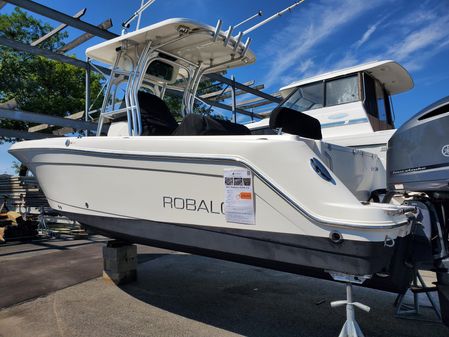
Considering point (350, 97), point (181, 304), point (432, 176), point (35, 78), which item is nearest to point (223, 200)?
point (432, 176)

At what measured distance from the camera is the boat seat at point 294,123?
263cm

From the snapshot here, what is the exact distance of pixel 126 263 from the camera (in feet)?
13.4

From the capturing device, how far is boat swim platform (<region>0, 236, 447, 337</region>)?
2.83m

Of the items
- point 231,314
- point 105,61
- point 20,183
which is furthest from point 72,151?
point 20,183

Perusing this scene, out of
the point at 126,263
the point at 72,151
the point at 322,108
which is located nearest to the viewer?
the point at 72,151

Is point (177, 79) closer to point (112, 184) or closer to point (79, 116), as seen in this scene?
point (112, 184)

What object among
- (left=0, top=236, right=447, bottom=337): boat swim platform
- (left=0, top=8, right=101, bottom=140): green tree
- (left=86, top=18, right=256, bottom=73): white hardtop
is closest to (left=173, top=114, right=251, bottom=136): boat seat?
(left=86, top=18, right=256, bottom=73): white hardtop

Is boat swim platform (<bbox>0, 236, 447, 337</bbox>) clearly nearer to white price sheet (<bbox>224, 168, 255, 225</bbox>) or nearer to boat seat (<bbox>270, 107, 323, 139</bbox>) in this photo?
white price sheet (<bbox>224, 168, 255, 225</bbox>)

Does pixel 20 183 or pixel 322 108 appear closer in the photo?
pixel 322 108

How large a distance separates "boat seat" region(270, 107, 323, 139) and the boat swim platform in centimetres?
157

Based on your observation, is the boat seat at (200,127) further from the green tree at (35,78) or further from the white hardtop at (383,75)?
the green tree at (35,78)

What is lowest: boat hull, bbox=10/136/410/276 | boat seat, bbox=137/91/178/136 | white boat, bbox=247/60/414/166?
boat hull, bbox=10/136/410/276

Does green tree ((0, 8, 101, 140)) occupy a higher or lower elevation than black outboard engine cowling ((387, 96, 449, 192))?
higher

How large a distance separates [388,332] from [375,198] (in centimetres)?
109
